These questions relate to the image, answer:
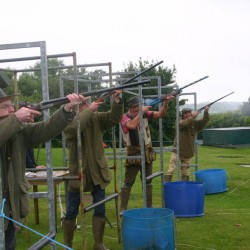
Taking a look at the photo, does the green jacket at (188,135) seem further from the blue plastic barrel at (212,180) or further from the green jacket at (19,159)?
the green jacket at (19,159)

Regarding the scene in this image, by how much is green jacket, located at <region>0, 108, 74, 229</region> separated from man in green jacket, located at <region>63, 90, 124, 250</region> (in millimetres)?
1680

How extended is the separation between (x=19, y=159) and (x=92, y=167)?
6.64 ft

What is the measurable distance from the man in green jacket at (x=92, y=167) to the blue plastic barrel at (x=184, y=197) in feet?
6.60

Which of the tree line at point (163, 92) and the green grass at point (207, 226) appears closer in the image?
the green grass at point (207, 226)

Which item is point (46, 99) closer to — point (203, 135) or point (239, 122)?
point (203, 135)

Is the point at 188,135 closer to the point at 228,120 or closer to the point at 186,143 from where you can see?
the point at 186,143

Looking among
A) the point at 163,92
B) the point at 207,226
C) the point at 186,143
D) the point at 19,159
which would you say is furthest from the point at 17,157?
the point at 163,92

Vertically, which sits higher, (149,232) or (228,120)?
(228,120)

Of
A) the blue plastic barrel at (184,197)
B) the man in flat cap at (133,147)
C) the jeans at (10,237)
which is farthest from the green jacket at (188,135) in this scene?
the jeans at (10,237)

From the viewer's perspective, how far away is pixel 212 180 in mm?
9266

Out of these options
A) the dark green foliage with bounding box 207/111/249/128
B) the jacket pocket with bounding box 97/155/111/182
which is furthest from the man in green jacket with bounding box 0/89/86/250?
the dark green foliage with bounding box 207/111/249/128

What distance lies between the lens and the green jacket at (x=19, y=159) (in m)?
3.07

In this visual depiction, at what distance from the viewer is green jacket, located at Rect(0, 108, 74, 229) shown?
10.1ft

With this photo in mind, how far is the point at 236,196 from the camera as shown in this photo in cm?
898
